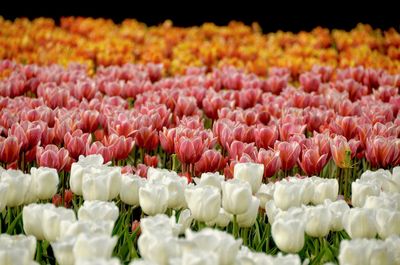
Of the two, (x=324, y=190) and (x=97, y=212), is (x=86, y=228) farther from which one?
(x=324, y=190)

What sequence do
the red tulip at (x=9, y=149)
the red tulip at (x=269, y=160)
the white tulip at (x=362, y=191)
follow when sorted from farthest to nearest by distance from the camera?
the red tulip at (x=9, y=149)
the red tulip at (x=269, y=160)
the white tulip at (x=362, y=191)

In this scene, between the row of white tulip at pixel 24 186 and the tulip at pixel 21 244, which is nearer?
the tulip at pixel 21 244

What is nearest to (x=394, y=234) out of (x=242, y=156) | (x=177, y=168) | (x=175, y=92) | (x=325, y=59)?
(x=242, y=156)

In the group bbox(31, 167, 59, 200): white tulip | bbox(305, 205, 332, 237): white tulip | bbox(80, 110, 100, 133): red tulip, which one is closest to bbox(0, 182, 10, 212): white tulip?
bbox(31, 167, 59, 200): white tulip

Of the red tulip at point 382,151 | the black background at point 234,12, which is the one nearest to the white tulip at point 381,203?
the red tulip at point 382,151

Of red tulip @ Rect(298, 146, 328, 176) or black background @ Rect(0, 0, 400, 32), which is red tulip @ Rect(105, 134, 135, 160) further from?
black background @ Rect(0, 0, 400, 32)

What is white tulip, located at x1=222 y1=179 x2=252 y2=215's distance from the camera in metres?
2.92

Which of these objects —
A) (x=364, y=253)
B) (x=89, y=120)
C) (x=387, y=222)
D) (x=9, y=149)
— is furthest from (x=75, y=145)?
(x=364, y=253)

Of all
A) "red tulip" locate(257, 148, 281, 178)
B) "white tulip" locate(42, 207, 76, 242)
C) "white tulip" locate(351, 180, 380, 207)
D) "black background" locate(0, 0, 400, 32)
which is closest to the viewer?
"white tulip" locate(42, 207, 76, 242)

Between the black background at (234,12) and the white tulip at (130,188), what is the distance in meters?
10.2

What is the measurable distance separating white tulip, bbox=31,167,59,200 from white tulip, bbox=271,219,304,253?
109cm

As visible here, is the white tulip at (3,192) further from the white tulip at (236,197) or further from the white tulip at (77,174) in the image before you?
the white tulip at (236,197)

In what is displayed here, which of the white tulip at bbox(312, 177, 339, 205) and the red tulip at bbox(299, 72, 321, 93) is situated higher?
the red tulip at bbox(299, 72, 321, 93)

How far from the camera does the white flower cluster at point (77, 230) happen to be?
2320 millimetres
